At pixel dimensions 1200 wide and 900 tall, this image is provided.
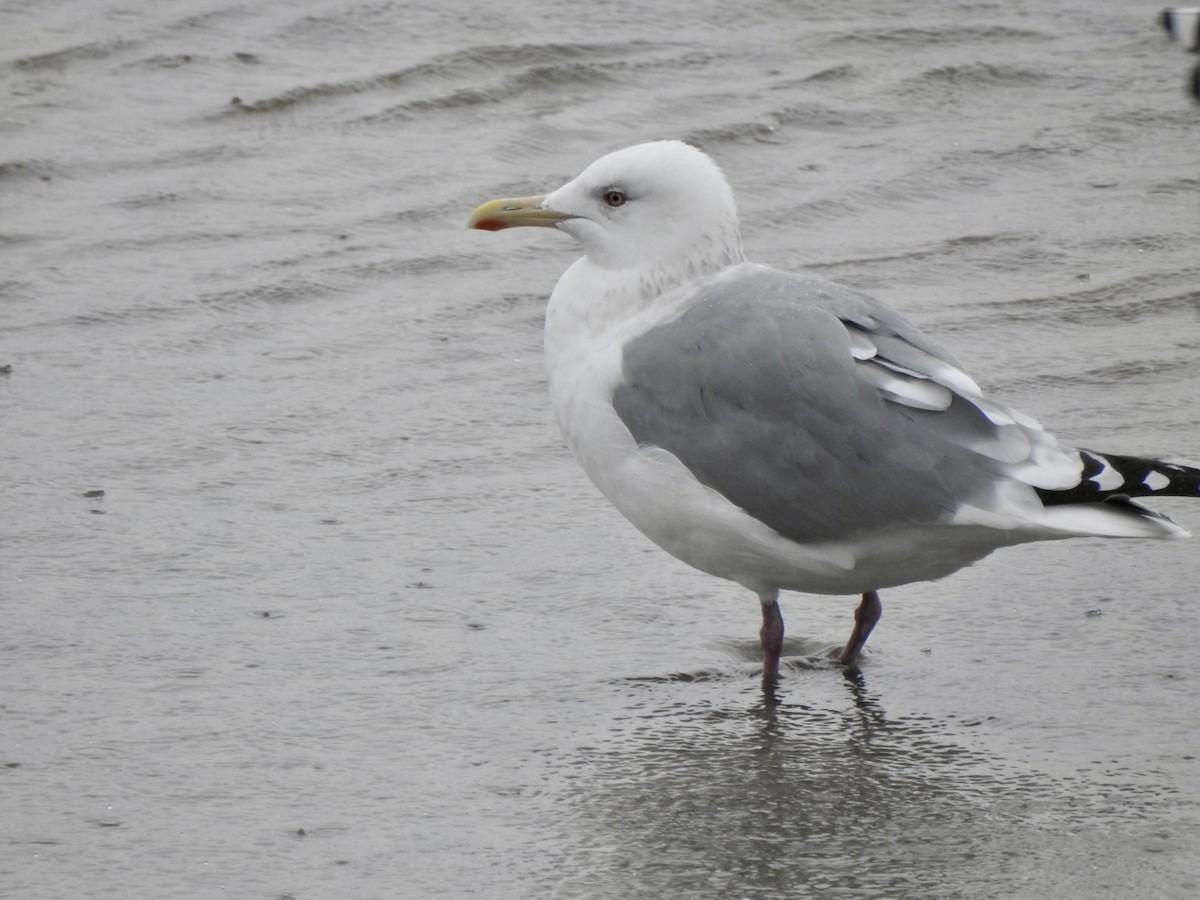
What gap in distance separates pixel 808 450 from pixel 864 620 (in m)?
0.52

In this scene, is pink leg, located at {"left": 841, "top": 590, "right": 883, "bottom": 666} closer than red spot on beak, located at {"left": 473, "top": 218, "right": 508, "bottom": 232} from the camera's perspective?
Yes

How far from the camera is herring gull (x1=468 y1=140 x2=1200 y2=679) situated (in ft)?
13.1

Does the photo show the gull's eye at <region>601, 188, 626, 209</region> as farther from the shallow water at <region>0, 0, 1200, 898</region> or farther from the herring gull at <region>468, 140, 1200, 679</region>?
the shallow water at <region>0, 0, 1200, 898</region>

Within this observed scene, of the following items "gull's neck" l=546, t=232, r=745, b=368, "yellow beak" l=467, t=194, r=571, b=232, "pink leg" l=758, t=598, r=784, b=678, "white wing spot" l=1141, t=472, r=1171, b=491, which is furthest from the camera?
"yellow beak" l=467, t=194, r=571, b=232

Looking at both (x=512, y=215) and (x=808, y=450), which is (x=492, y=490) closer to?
(x=512, y=215)

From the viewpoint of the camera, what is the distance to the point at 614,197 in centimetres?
467

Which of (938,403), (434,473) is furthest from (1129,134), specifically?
(938,403)

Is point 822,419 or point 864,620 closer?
point 822,419

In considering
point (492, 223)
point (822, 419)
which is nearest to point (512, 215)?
point (492, 223)

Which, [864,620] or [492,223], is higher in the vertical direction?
[492,223]

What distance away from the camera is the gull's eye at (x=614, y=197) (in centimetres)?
466

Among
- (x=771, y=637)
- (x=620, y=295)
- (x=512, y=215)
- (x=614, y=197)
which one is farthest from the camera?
(x=512, y=215)

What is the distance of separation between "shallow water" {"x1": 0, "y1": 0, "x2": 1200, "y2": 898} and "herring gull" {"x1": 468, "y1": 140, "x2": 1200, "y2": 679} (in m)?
0.36

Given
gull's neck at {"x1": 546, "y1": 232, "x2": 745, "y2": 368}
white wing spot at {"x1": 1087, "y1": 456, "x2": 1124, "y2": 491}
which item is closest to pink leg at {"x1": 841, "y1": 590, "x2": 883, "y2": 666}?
white wing spot at {"x1": 1087, "y1": 456, "x2": 1124, "y2": 491}
